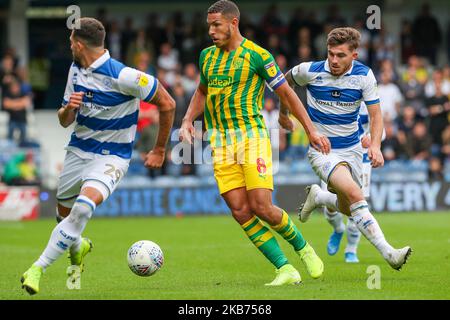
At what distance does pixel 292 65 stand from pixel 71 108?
16.3 m

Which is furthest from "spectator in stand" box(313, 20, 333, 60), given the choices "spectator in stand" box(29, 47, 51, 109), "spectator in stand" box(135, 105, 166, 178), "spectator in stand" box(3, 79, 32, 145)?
"spectator in stand" box(3, 79, 32, 145)

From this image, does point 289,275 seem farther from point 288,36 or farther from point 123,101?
point 288,36

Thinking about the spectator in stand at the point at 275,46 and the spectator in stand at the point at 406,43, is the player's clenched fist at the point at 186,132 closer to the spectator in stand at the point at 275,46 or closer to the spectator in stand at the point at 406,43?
the spectator in stand at the point at 275,46

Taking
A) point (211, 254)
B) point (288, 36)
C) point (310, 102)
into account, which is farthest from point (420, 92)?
point (310, 102)

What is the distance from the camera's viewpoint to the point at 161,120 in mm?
8961

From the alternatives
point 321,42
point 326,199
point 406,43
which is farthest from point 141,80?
point 406,43

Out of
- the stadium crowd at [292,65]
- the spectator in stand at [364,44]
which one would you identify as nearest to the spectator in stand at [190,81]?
the stadium crowd at [292,65]

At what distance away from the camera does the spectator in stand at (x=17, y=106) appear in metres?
22.8

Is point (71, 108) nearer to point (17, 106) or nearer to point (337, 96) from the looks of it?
point (337, 96)

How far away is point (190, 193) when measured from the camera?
21.3 meters

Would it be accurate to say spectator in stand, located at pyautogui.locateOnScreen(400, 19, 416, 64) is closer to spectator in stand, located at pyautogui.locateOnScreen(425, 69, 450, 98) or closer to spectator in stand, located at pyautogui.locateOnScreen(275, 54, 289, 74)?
spectator in stand, located at pyautogui.locateOnScreen(425, 69, 450, 98)

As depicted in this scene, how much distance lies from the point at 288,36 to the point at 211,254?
45.5 ft

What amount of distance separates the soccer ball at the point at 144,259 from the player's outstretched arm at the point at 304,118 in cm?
193

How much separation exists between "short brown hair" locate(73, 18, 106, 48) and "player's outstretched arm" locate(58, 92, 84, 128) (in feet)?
1.64
